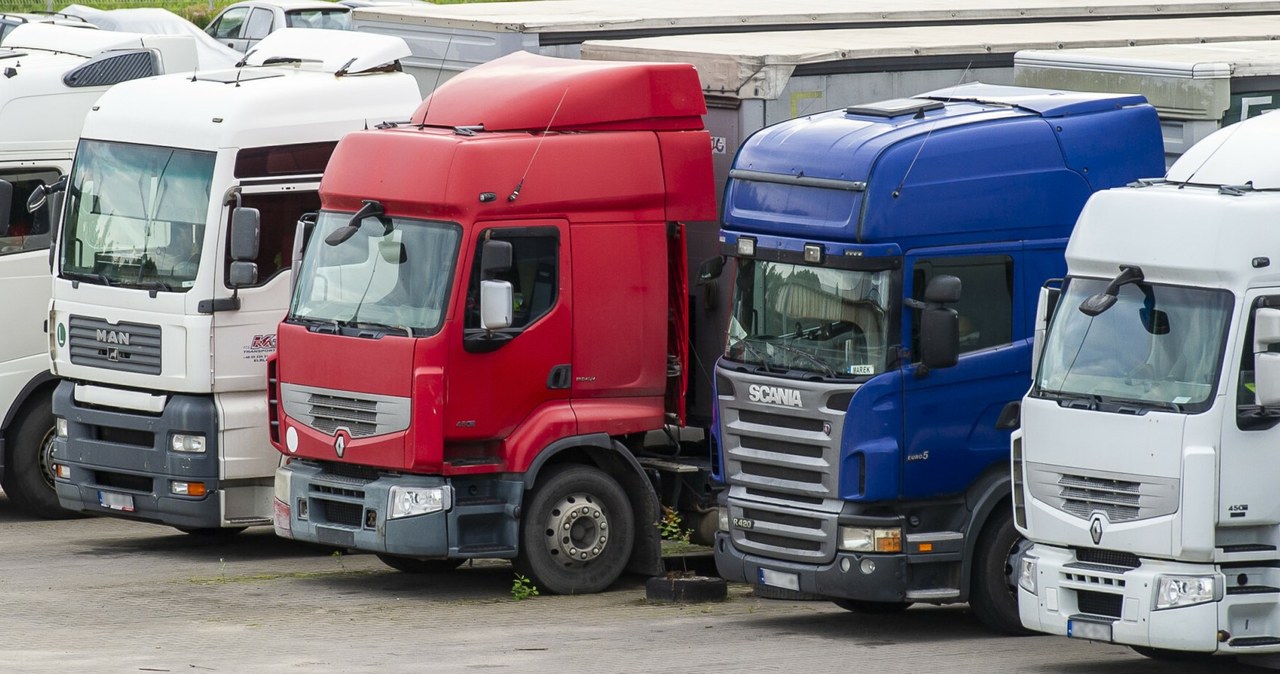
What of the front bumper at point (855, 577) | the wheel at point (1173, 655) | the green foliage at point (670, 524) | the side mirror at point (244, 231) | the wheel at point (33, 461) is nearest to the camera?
the wheel at point (1173, 655)

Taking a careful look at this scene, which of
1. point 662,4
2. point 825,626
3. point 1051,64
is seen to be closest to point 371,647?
point 825,626

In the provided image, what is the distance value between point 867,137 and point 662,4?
250 inches

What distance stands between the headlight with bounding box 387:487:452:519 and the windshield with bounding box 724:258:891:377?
2187mm

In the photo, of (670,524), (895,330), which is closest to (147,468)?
(670,524)

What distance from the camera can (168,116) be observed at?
15648 millimetres

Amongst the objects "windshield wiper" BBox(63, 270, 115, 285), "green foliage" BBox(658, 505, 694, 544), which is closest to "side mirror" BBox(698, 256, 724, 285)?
"green foliage" BBox(658, 505, 694, 544)

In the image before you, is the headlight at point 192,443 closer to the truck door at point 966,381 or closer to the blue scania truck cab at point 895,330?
the blue scania truck cab at point 895,330

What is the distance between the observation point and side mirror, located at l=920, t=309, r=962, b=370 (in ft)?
41.0

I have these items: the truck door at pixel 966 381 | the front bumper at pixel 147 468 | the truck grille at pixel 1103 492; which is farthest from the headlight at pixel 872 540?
the front bumper at pixel 147 468

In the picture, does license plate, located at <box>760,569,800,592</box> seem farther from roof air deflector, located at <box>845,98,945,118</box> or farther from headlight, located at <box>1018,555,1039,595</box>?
roof air deflector, located at <box>845,98,945,118</box>

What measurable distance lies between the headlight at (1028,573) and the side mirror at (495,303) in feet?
12.7

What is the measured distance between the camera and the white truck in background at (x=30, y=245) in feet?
56.9

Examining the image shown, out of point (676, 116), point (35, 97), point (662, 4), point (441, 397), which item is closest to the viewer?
point (441, 397)

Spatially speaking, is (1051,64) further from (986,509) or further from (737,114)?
(986,509)
